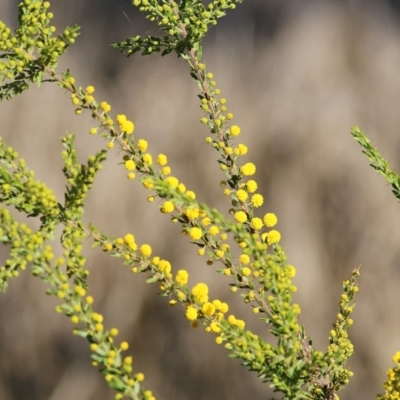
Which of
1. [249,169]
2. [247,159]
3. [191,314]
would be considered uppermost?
[247,159]

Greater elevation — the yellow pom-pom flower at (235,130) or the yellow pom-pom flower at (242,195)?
the yellow pom-pom flower at (235,130)

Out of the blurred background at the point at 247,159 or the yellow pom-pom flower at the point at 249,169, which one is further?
the blurred background at the point at 247,159

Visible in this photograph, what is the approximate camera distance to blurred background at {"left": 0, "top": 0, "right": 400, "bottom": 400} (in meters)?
0.67

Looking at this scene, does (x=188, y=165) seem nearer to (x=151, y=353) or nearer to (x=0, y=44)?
(x=151, y=353)

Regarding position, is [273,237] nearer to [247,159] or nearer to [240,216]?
[240,216]

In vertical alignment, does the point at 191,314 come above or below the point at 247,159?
below

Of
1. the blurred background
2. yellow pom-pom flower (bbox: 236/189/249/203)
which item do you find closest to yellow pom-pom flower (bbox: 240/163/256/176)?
yellow pom-pom flower (bbox: 236/189/249/203)

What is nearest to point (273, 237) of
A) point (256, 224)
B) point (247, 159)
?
point (256, 224)

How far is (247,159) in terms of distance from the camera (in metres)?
0.71

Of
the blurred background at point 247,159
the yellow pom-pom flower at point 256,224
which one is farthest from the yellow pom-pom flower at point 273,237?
the blurred background at point 247,159

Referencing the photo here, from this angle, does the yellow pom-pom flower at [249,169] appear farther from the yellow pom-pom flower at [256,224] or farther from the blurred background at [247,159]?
the blurred background at [247,159]

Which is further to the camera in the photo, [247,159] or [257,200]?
[247,159]

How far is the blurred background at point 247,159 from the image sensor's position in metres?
0.67

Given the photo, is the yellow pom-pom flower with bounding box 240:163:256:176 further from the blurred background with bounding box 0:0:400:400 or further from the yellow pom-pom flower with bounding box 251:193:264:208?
the blurred background with bounding box 0:0:400:400
